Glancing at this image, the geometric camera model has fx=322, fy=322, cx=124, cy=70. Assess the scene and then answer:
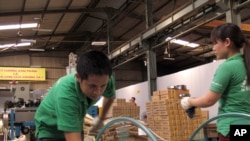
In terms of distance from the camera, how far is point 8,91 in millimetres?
7488

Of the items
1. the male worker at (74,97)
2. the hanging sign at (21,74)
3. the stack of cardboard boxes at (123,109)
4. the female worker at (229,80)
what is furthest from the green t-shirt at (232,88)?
the hanging sign at (21,74)

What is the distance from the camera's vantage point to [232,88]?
205 centimetres

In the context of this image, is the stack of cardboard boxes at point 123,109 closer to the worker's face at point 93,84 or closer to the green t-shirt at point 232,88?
the green t-shirt at point 232,88

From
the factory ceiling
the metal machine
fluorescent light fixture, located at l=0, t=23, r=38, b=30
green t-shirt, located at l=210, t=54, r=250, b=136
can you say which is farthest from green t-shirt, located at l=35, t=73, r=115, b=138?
fluorescent light fixture, located at l=0, t=23, r=38, b=30

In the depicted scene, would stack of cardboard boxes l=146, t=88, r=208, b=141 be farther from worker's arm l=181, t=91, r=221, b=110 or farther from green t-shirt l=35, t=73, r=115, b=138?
green t-shirt l=35, t=73, r=115, b=138

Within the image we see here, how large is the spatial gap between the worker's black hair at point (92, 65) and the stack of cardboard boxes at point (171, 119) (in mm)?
5110

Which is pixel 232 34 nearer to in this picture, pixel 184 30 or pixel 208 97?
pixel 208 97

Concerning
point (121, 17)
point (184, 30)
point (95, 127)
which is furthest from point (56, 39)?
point (95, 127)

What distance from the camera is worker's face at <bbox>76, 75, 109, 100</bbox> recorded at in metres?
1.66

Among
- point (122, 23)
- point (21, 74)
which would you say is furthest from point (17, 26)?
point (21, 74)

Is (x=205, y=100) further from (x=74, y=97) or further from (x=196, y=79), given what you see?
(x=196, y=79)

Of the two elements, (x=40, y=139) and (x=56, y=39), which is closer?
(x=40, y=139)

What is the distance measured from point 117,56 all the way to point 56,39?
542 centimetres

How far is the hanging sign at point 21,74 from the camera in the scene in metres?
18.0
